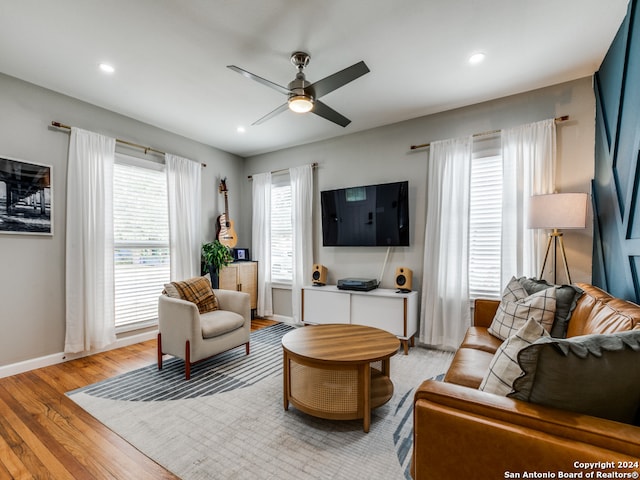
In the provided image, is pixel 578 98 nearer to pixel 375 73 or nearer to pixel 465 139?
pixel 465 139

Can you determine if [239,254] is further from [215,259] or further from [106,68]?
[106,68]

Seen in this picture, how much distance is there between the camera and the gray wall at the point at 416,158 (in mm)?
2807

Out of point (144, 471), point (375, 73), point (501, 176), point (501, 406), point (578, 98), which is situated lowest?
point (144, 471)

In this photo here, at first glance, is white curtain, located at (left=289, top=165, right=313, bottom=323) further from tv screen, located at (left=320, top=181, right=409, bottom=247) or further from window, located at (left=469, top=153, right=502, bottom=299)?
window, located at (left=469, top=153, right=502, bottom=299)

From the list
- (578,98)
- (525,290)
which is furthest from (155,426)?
(578,98)

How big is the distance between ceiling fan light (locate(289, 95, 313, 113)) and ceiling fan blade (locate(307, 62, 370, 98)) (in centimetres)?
9

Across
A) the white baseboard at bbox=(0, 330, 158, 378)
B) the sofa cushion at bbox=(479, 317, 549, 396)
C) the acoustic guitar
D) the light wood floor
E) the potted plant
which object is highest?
the acoustic guitar

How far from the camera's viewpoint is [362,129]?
4066 millimetres

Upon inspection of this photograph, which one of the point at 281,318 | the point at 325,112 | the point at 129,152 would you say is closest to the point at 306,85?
the point at 325,112

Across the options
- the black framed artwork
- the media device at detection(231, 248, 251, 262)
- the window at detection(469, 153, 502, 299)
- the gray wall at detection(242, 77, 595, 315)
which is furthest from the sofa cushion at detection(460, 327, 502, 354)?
the black framed artwork

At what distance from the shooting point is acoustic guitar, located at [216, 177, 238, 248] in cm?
474

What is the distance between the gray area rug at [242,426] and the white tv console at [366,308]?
1.74 feet

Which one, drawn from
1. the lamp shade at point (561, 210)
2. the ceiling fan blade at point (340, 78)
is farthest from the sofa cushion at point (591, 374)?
the ceiling fan blade at point (340, 78)

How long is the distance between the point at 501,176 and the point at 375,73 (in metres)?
1.72
